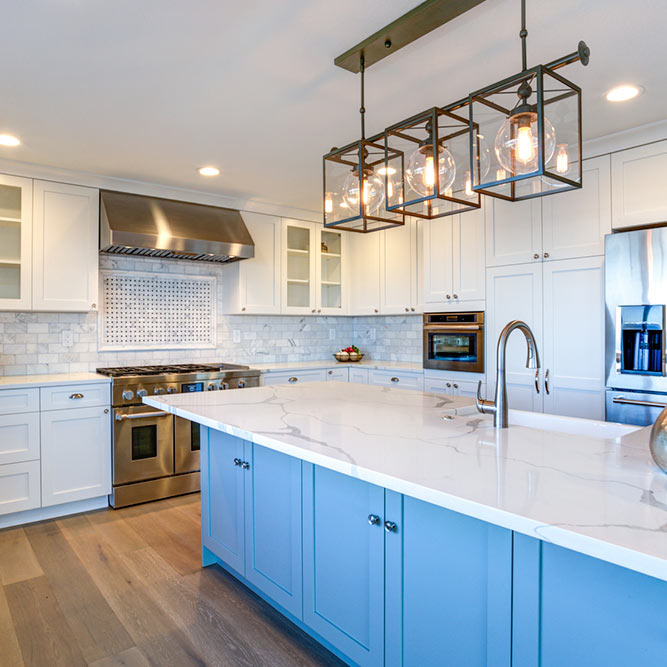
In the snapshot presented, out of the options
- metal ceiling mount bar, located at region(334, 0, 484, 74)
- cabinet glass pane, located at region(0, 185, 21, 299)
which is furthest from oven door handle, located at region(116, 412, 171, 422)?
metal ceiling mount bar, located at region(334, 0, 484, 74)

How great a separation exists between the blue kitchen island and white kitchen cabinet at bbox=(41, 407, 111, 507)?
1.57 meters

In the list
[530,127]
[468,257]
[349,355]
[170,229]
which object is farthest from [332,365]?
[530,127]

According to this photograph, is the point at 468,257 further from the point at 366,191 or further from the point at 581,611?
the point at 581,611

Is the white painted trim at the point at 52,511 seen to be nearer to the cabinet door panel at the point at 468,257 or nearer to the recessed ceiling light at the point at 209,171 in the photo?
the recessed ceiling light at the point at 209,171

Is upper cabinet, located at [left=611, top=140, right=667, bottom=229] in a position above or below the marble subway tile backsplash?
above

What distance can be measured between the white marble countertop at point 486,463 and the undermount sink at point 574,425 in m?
0.09

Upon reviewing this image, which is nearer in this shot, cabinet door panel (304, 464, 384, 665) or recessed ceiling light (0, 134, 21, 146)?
cabinet door panel (304, 464, 384, 665)

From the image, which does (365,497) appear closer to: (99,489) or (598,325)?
(598,325)

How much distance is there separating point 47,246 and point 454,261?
299cm

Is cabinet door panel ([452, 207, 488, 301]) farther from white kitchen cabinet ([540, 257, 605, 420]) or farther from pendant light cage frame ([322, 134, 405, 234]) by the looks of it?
pendant light cage frame ([322, 134, 405, 234])

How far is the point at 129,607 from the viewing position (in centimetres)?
232

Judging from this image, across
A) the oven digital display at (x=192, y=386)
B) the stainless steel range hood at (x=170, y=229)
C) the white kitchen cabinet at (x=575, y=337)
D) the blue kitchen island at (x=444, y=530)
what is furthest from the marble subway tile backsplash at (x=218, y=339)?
the blue kitchen island at (x=444, y=530)

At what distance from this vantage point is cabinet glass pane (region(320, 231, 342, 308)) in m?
5.23

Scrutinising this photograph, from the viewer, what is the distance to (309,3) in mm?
1881
